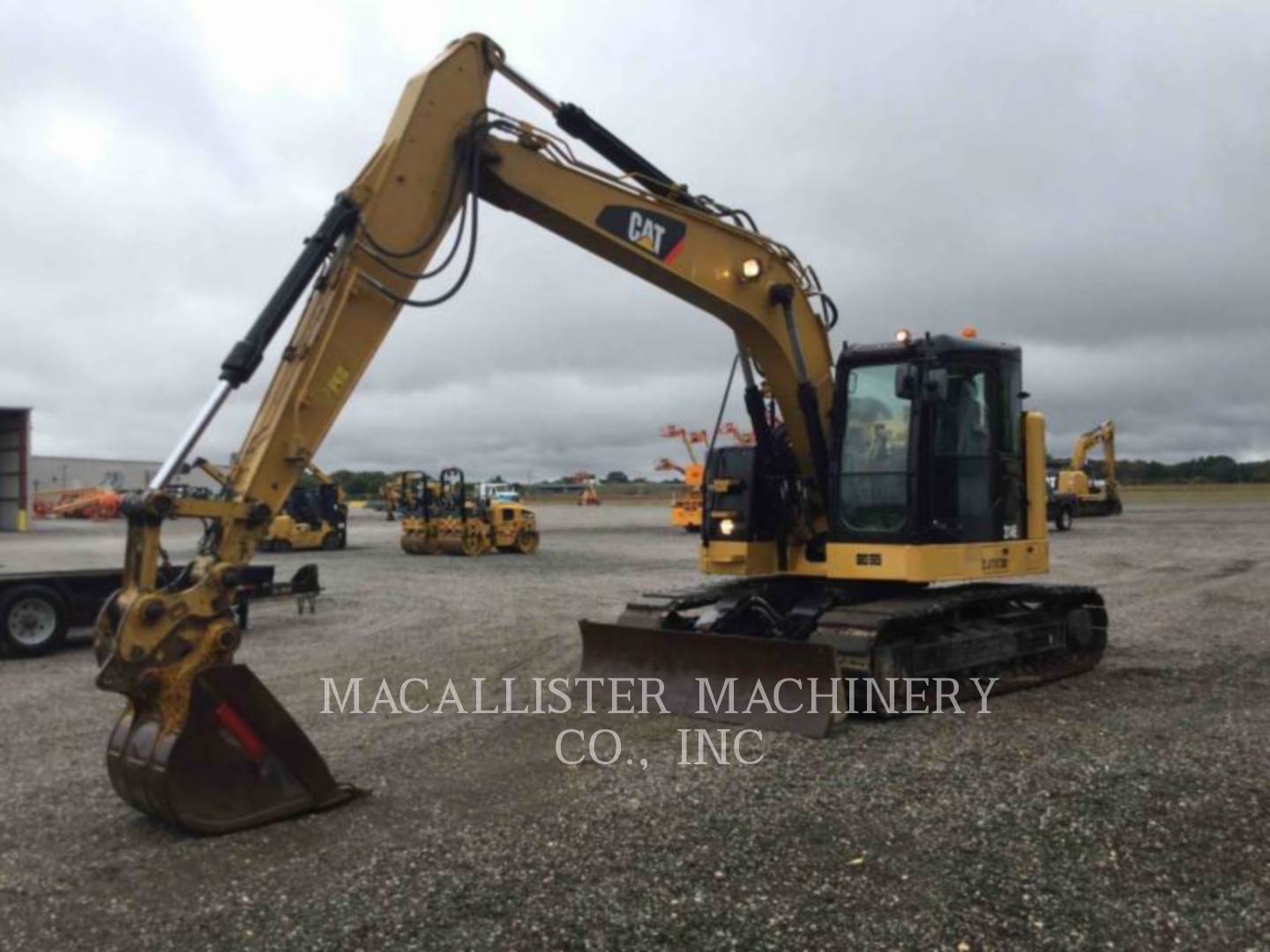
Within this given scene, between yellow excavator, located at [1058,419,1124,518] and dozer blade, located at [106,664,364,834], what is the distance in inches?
1591

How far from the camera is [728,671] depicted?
784 centimetres

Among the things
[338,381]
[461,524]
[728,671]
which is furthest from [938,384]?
[461,524]

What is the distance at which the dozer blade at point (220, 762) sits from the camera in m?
5.07

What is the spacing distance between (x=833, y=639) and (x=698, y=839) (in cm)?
285

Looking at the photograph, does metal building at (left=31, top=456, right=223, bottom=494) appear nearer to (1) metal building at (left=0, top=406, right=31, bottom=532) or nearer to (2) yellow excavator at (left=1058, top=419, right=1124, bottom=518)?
(1) metal building at (left=0, top=406, right=31, bottom=532)

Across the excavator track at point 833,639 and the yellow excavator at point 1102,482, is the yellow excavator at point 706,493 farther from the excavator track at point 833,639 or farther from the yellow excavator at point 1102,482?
the yellow excavator at point 1102,482

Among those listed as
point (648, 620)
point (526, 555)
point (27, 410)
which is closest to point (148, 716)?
point (648, 620)

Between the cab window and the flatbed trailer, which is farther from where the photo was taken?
the flatbed trailer

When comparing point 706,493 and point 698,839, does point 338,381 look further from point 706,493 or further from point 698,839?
point 706,493

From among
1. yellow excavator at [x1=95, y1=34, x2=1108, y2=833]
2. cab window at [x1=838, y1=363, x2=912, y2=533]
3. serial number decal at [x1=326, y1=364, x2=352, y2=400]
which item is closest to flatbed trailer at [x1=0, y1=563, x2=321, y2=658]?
yellow excavator at [x1=95, y1=34, x2=1108, y2=833]

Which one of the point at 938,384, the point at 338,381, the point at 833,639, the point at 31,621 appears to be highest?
the point at 938,384

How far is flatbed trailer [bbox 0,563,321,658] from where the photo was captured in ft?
37.0

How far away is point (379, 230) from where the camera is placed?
6367 millimetres

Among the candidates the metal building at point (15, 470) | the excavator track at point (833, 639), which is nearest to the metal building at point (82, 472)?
the metal building at point (15, 470)
